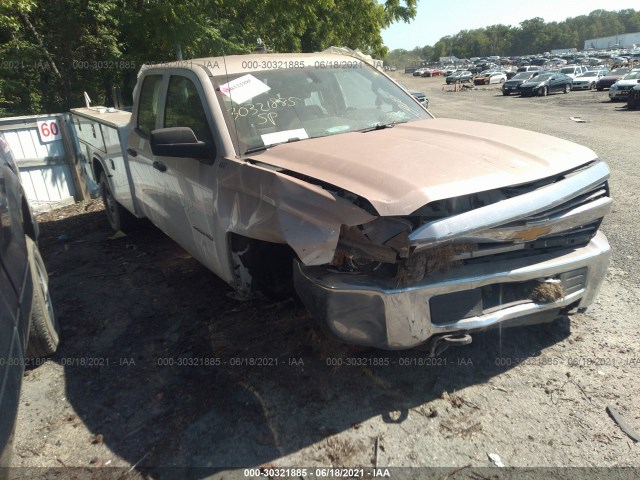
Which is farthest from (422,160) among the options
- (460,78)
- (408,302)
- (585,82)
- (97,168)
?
(460,78)

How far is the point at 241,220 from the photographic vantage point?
9.78 ft

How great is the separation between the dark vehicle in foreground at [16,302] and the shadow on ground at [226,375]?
373 millimetres

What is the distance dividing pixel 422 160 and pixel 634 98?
2005 centimetres

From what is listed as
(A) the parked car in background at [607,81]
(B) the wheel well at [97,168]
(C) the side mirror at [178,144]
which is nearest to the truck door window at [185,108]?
(C) the side mirror at [178,144]

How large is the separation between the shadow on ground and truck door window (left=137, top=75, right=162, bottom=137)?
154 cm

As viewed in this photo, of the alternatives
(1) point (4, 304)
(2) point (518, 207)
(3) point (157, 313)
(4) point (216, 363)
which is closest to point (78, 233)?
(3) point (157, 313)

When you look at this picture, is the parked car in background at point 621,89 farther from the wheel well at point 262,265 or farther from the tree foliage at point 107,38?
the wheel well at point 262,265

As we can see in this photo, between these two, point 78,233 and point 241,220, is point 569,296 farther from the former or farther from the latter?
point 78,233

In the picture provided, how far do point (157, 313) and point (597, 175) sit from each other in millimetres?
3435

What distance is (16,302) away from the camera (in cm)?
246

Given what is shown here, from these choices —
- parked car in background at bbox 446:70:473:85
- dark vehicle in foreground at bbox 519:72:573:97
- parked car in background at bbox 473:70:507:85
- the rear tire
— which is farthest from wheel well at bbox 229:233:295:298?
parked car in background at bbox 446:70:473:85

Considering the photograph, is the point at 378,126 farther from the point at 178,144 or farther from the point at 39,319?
the point at 39,319

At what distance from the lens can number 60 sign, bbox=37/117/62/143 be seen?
755 centimetres

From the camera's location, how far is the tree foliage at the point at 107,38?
9492 millimetres
